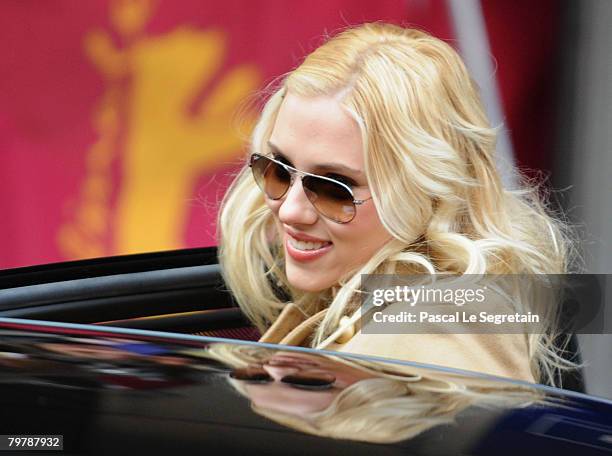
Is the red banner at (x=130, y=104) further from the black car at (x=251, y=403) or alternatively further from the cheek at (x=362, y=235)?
the black car at (x=251, y=403)

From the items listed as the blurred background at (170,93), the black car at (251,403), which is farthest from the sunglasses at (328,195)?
the blurred background at (170,93)

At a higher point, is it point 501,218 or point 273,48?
point 273,48

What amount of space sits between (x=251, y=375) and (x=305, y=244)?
0.77 metres

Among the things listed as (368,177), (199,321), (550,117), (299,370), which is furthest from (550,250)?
(550,117)

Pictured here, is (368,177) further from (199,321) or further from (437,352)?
(199,321)

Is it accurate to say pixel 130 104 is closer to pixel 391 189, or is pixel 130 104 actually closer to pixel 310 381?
pixel 391 189

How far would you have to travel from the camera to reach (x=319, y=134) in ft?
6.25

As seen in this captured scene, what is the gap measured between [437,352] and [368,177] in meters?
0.33

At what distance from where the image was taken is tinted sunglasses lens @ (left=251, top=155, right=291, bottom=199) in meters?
1.97

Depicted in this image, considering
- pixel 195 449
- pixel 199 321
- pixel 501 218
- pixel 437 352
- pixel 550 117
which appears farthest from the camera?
pixel 550 117

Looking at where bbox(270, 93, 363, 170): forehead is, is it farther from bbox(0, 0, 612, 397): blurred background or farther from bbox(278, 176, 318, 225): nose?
bbox(0, 0, 612, 397): blurred background

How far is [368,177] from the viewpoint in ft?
6.18

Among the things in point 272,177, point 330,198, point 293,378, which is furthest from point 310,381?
point 272,177

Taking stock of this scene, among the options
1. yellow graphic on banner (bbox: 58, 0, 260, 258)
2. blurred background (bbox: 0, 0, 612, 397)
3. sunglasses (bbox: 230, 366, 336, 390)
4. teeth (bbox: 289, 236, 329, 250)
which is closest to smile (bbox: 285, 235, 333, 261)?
teeth (bbox: 289, 236, 329, 250)
